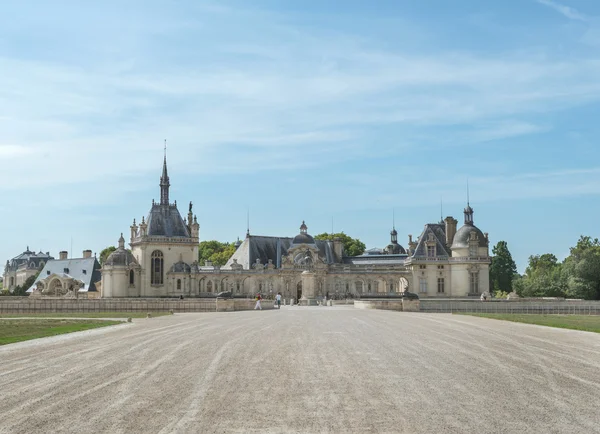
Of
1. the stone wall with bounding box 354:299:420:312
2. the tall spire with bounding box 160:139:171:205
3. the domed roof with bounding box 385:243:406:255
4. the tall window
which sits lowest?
the stone wall with bounding box 354:299:420:312

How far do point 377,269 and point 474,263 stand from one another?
13.6 metres

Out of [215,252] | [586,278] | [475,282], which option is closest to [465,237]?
[475,282]

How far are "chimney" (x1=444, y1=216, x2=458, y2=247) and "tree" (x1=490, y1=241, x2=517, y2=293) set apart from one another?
32.4 ft

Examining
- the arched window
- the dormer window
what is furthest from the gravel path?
the arched window

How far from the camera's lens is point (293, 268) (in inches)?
4464

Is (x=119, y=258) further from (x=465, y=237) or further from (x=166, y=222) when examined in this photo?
(x=465, y=237)

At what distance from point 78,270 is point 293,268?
3423cm

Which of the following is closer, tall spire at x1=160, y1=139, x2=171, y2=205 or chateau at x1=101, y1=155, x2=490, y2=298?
chateau at x1=101, y1=155, x2=490, y2=298

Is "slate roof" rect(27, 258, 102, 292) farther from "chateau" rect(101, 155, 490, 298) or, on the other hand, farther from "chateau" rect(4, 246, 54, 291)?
"chateau" rect(4, 246, 54, 291)

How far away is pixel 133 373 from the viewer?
71.8 ft

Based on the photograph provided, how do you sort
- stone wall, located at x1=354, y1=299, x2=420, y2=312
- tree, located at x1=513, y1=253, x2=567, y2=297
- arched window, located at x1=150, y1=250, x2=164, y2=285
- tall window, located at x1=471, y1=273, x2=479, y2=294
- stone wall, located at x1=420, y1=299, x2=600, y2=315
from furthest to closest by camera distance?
arched window, located at x1=150, y1=250, x2=164, y2=285
tall window, located at x1=471, y1=273, x2=479, y2=294
tree, located at x1=513, y1=253, x2=567, y2=297
stone wall, located at x1=354, y1=299, x2=420, y2=312
stone wall, located at x1=420, y1=299, x2=600, y2=315

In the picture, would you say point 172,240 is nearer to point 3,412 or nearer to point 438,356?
→ point 438,356

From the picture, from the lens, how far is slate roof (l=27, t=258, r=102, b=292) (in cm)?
12225

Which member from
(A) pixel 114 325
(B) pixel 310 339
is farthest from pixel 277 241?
(B) pixel 310 339
